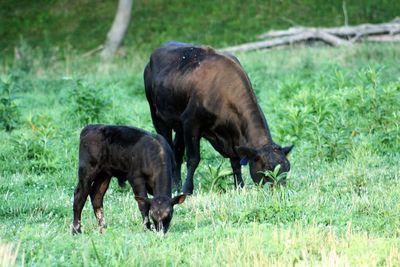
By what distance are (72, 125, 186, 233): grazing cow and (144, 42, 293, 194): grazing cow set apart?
5.89 ft

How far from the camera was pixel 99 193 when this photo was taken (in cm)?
997

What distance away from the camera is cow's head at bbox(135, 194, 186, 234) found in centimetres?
890

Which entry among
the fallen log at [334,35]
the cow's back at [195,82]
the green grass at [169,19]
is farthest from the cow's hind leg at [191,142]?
the green grass at [169,19]

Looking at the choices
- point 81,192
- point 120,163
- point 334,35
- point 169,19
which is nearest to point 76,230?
point 81,192

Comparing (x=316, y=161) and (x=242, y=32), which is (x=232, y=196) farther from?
(x=242, y=32)

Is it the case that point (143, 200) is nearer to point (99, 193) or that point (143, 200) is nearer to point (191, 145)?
point (99, 193)

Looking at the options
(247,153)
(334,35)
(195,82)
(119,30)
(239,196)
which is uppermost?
(195,82)

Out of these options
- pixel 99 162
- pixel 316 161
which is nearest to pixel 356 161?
pixel 316 161

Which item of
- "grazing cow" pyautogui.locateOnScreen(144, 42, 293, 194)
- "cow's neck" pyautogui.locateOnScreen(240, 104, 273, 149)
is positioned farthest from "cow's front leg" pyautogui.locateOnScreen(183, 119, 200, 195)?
"cow's neck" pyautogui.locateOnScreen(240, 104, 273, 149)

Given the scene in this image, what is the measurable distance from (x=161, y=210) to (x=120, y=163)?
1034 millimetres

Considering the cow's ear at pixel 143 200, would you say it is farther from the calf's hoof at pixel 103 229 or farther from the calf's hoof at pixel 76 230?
the calf's hoof at pixel 76 230

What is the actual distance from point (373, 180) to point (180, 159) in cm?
301

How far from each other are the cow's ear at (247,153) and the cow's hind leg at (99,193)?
5.97 feet

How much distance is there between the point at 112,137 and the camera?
32.2 ft
